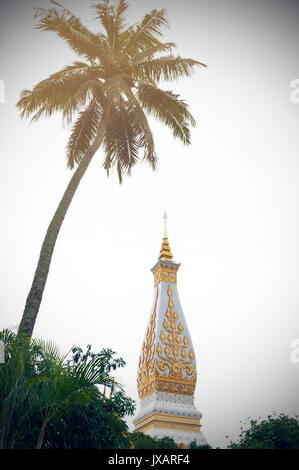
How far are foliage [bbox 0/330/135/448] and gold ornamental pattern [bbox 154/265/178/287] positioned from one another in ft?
61.4

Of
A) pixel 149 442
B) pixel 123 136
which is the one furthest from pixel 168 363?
pixel 123 136

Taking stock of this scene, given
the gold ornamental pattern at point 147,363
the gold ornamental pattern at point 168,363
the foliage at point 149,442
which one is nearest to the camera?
the foliage at point 149,442

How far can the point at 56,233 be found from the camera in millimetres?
8742

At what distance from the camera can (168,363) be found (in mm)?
21375

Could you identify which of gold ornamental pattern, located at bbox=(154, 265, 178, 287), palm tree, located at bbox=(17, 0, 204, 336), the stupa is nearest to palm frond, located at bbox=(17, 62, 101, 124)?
palm tree, located at bbox=(17, 0, 204, 336)

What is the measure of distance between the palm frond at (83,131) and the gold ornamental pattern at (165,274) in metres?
14.6

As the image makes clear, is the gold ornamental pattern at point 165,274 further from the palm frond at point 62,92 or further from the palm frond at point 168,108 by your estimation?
the palm frond at point 62,92

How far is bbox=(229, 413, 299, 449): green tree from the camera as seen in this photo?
12711mm

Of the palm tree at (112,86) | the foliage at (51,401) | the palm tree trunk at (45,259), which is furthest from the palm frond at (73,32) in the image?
the foliage at (51,401)

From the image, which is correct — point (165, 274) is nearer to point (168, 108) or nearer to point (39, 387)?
point (168, 108)

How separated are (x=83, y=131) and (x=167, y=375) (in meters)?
14.8

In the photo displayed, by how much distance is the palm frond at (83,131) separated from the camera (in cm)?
1187
